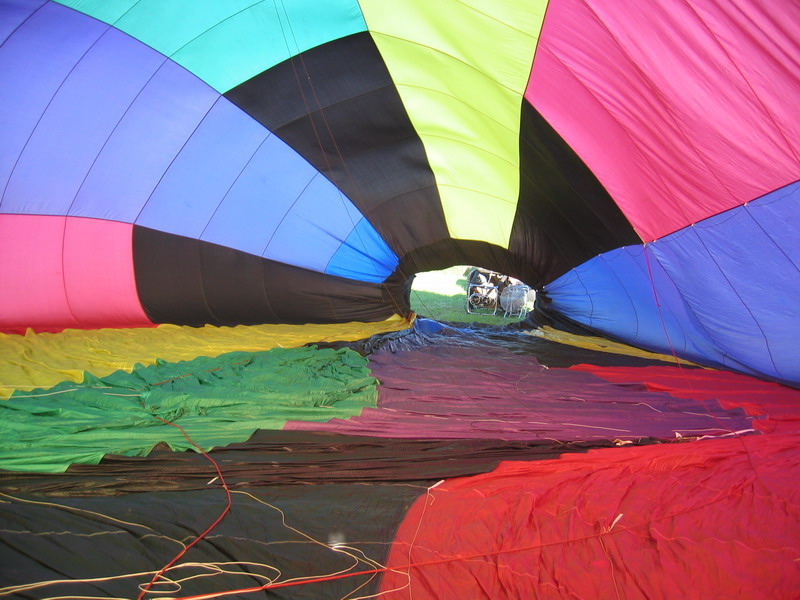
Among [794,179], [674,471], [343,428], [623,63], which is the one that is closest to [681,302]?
[794,179]

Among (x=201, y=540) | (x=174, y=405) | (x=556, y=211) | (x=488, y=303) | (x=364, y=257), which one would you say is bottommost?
(x=201, y=540)

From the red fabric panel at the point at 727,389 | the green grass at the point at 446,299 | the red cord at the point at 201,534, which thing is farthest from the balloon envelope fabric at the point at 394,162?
the red cord at the point at 201,534

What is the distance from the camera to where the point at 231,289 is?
4.79m

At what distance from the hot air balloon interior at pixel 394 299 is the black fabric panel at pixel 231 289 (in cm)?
3

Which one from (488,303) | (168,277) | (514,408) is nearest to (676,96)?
(514,408)

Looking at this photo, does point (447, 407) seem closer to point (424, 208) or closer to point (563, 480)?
point (563, 480)

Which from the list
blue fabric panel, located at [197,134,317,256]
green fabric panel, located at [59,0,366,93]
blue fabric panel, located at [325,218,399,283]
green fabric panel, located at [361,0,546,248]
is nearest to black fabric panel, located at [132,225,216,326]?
blue fabric panel, located at [197,134,317,256]

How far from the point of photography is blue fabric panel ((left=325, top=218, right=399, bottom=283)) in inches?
195

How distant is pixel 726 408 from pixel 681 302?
1.08 m

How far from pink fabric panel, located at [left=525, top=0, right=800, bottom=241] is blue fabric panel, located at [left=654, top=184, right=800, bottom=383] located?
0.11 meters

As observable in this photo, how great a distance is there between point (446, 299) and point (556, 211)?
3312mm

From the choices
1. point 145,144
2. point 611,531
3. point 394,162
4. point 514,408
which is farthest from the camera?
point 394,162

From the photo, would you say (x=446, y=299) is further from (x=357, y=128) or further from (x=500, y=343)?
(x=357, y=128)

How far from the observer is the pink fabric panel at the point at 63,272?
4035mm
